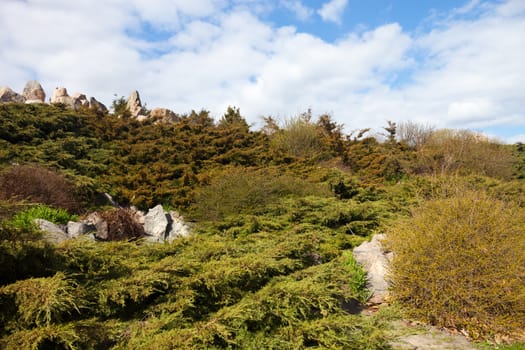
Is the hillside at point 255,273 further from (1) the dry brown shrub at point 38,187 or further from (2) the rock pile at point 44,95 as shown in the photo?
(2) the rock pile at point 44,95

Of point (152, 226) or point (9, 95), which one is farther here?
point (9, 95)

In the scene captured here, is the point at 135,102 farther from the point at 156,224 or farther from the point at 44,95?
the point at 156,224

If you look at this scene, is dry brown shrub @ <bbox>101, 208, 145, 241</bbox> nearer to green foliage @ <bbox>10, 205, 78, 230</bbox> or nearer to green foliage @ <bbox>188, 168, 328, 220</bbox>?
green foliage @ <bbox>10, 205, 78, 230</bbox>

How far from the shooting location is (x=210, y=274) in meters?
3.24

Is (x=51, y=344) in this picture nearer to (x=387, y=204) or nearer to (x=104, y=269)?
(x=104, y=269)

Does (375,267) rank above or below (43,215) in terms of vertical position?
below

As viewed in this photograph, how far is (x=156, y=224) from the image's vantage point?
8.50 meters

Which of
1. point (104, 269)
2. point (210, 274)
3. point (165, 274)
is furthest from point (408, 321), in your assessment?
point (104, 269)

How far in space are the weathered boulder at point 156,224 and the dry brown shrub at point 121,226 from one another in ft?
1.06

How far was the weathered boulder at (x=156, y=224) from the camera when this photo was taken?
8.34 m

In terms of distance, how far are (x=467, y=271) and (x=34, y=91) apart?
38252mm

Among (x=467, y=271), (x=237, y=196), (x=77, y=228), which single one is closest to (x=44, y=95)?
(x=77, y=228)

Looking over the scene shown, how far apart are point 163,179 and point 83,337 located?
1090cm

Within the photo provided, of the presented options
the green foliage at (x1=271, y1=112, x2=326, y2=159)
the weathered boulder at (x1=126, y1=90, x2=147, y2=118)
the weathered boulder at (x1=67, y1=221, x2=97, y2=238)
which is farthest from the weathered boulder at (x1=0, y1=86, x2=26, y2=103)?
the weathered boulder at (x1=67, y1=221, x2=97, y2=238)
